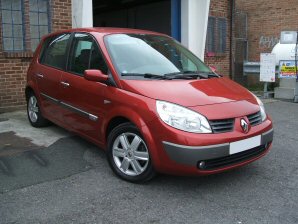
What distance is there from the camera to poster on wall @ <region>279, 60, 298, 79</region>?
33.9ft

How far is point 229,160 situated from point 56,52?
3.13m

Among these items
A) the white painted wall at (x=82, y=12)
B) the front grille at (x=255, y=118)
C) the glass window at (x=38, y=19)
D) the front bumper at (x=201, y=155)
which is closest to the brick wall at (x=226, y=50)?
the white painted wall at (x=82, y=12)

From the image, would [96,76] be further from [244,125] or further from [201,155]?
→ [244,125]

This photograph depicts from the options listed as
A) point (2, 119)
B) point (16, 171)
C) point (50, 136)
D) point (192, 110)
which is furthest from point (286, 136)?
point (2, 119)

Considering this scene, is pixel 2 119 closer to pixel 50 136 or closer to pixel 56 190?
pixel 50 136

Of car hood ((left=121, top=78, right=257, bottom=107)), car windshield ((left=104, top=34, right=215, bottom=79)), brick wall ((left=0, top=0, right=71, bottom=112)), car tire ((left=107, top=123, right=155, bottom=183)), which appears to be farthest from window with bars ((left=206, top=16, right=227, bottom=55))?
car tire ((left=107, top=123, right=155, bottom=183))

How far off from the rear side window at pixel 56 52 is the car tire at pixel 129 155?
166 cm

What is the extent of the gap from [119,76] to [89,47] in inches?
31.4

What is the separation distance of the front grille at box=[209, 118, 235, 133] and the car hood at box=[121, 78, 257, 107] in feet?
0.79

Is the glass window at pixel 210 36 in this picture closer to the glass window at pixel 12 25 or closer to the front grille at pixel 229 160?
the glass window at pixel 12 25

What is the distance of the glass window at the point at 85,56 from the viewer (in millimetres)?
4565

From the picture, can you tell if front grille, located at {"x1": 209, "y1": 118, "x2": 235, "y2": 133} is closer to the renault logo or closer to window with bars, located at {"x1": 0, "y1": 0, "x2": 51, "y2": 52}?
the renault logo

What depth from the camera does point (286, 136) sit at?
20.5 feet

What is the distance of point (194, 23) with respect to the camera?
1070cm
